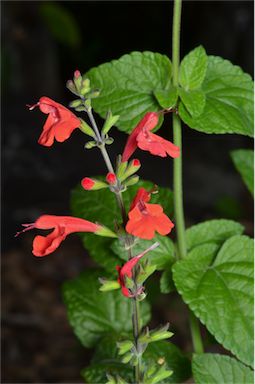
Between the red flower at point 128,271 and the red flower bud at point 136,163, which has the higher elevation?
the red flower bud at point 136,163

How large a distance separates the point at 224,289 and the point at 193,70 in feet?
1.06

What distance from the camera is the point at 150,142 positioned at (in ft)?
2.62

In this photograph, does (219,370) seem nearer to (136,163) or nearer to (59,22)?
(136,163)

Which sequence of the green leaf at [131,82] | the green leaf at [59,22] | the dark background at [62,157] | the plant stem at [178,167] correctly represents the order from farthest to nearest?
the green leaf at [59,22] → the dark background at [62,157] → the green leaf at [131,82] → the plant stem at [178,167]

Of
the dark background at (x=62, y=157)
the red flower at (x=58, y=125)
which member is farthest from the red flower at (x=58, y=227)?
the dark background at (x=62, y=157)

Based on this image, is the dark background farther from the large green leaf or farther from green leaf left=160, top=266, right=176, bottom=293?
green leaf left=160, top=266, right=176, bottom=293

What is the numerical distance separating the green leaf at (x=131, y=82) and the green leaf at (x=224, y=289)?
0.24 metres

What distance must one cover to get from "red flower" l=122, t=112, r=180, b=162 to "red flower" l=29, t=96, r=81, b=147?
73 millimetres

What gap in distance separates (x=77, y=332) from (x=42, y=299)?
1690 millimetres

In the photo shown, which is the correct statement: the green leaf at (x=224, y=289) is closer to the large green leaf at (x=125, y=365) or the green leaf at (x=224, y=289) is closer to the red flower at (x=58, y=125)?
the large green leaf at (x=125, y=365)

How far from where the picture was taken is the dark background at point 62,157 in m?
2.65

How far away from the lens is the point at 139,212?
76cm

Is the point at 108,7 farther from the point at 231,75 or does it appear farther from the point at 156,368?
the point at 156,368

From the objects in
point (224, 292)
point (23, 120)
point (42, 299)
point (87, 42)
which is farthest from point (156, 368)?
point (87, 42)
